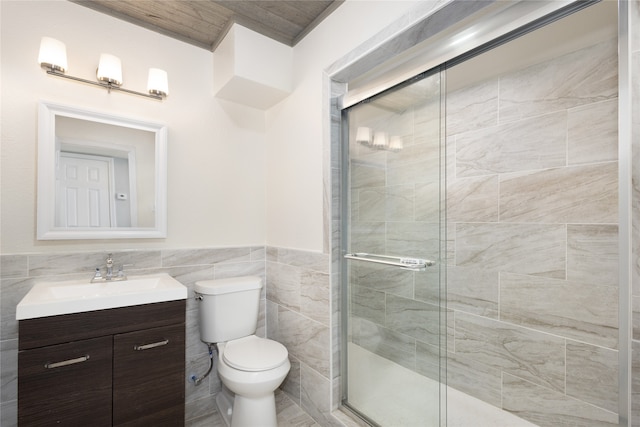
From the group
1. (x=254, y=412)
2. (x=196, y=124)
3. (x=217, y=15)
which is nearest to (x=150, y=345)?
(x=254, y=412)

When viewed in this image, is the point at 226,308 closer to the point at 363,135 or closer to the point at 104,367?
the point at 104,367

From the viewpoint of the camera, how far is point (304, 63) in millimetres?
2057

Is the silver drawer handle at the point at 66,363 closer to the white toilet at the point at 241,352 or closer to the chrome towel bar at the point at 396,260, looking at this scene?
the white toilet at the point at 241,352

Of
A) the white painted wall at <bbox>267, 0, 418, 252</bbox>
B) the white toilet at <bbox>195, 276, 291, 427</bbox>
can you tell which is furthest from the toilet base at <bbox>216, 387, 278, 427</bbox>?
the white painted wall at <bbox>267, 0, 418, 252</bbox>

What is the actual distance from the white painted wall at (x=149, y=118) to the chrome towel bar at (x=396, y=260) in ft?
3.20

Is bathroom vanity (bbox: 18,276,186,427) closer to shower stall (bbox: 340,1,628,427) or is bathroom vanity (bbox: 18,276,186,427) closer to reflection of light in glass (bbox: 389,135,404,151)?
shower stall (bbox: 340,1,628,427)

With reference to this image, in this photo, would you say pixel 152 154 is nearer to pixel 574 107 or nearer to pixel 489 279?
pixel 489 279

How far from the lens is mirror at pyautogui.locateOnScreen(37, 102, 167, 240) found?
5.48 feet

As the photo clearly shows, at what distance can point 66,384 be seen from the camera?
131 cm

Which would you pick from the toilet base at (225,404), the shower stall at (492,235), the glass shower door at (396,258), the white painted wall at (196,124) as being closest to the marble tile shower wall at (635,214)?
the shower stall at (492,235)

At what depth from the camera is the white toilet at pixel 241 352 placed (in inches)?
64.9

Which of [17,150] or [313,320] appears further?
[313,320]

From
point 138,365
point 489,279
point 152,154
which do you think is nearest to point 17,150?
point 152,154

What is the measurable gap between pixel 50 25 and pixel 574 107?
286 centimetres
